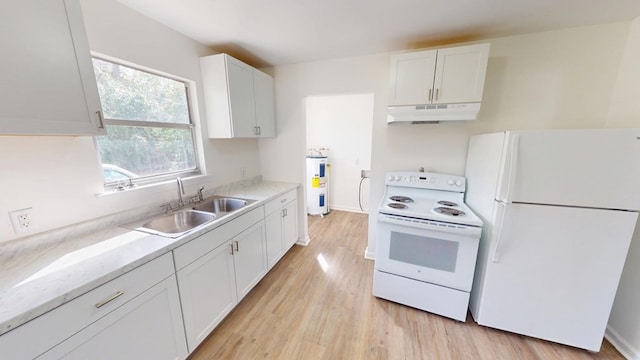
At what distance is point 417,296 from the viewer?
6.11 feet

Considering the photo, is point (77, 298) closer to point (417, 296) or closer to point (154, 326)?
point (154, 326)

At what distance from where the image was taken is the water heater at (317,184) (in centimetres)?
396

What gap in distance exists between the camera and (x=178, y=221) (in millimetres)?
1823

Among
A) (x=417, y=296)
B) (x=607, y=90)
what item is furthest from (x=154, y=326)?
(x=607, y=90)

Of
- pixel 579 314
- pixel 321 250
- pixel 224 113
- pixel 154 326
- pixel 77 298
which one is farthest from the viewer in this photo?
pixel 321 250

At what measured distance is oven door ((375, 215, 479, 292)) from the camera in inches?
65.7

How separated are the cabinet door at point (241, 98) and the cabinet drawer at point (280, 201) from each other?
2.51 feet

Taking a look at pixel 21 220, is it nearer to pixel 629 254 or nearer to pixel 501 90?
pixel 501 90

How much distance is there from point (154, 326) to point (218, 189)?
1.36 m

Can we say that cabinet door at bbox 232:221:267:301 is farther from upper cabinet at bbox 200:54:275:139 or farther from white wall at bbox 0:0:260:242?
upper cabinet at bbox 200:54:275:139

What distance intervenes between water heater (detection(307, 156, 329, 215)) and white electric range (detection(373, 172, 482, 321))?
6.72 feet

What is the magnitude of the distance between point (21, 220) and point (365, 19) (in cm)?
249

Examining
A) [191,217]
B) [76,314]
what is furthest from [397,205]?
[76,314]

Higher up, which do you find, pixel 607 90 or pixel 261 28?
pixel 261 28
